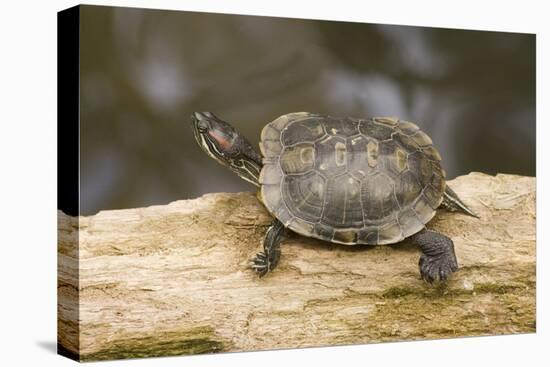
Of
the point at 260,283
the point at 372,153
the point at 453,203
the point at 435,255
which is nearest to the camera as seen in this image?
the point at 260,283

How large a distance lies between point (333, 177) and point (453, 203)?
1.27 metres

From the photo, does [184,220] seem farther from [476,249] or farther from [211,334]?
[476,249]

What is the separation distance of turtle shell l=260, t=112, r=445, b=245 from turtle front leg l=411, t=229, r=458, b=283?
0.18 meters

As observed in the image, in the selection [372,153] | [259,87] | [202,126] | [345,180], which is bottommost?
[345,180]

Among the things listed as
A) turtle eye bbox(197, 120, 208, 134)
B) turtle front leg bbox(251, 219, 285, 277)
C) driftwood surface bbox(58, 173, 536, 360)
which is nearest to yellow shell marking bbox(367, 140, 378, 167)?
driftwood surface bbox(58, 173, 536, 360)

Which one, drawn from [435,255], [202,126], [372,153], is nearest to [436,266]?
[435,255]

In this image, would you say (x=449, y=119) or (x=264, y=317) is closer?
(x=264, y=317)

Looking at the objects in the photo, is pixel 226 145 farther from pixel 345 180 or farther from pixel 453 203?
pixel 453 203

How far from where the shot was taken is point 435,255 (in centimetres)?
777

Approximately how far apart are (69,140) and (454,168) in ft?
10.8

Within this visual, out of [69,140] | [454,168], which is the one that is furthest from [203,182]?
[454,168]

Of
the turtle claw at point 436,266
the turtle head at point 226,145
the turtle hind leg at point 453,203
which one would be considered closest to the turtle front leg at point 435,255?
the turtle claw at point 436,266

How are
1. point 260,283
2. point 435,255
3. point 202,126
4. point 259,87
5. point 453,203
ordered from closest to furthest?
point 202,126
point 260,283
point 259,87
point 435,255
point 453,203

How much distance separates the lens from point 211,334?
7.20 metres
